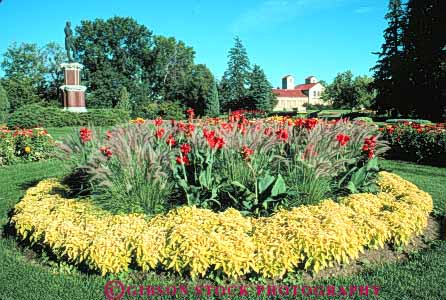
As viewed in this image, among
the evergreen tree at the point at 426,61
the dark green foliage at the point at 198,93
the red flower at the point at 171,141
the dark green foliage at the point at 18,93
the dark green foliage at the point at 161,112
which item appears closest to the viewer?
the red flower at the point at 171,141

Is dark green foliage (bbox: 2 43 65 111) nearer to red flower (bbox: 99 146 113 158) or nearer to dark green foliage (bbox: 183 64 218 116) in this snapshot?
dark green foliage (bbox: 183 64 218 116)

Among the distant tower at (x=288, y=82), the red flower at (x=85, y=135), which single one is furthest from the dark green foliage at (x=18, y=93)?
the distant tower at (x=288, y=82)

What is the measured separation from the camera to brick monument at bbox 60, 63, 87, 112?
3228 centimetres

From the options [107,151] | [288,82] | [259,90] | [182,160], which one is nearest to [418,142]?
[182,160]

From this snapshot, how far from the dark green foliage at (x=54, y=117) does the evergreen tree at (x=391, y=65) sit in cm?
2066

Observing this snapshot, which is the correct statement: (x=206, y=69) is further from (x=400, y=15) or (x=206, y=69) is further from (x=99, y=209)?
(x=99, y=209)

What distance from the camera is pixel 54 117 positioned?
86.6ft

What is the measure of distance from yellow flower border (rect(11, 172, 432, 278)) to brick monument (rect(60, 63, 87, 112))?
1194 inches

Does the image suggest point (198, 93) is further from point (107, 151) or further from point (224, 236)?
point (224, 236)

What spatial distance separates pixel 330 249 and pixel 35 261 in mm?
2965

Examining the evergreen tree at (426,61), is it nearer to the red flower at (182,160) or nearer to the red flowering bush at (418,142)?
the red flowering bush at (418,142)

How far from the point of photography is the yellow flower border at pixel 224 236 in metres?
3.26

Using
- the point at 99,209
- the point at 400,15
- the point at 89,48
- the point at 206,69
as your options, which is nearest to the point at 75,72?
the point at 89,48

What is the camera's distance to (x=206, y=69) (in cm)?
5484
